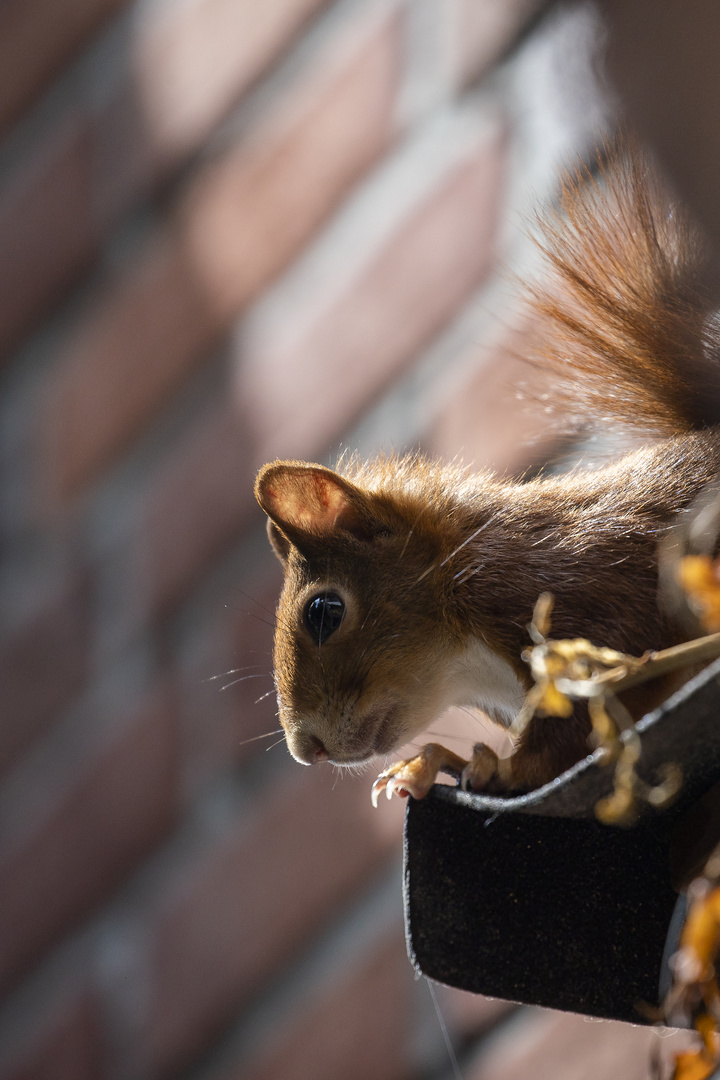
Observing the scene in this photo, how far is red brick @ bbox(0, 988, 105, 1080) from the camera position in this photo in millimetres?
1271

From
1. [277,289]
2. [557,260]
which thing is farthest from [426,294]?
[557,260]

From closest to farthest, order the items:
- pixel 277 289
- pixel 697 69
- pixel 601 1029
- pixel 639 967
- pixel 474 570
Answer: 1. pixel 697 69
2. pixel 639 967
3. pixel 474 570
4. pixel 601 1029
5. pixel 277 289

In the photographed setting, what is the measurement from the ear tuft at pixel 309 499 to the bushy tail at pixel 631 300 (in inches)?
5.1

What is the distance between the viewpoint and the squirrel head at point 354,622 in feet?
1.68

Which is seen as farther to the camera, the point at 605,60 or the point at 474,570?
the point at 474,570

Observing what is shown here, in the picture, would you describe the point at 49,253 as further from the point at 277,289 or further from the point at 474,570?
the point at 474,570

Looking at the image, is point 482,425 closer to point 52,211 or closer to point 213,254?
point 213,254

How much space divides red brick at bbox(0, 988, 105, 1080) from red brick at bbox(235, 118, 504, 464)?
28.1 inches

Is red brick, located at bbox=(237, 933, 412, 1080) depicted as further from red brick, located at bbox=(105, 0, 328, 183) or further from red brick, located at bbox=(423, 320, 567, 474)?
red brick, located at bbox=(105, 0, 328, 183)

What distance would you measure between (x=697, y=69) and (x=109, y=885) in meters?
1.23

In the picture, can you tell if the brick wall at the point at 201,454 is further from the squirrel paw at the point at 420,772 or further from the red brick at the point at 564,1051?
the squirrel paw at the point at 420,772

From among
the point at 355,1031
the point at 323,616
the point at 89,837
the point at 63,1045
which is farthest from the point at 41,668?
the point at 323,616

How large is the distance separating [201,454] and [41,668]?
342 millimetres

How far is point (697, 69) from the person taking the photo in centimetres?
26
